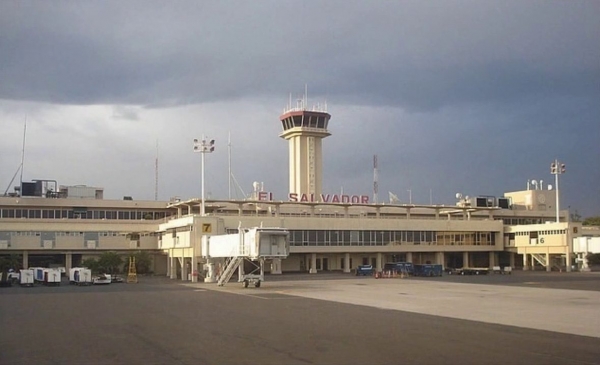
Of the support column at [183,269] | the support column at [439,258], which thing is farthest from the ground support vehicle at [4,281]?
the support column at [439,258]

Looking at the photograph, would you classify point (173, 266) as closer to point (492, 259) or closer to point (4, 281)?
point (4, 281)

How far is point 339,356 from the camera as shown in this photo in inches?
878

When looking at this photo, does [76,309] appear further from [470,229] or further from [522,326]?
[470,229]

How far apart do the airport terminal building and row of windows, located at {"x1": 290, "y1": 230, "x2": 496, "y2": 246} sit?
0.16 m

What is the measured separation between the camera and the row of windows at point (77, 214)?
11750 centimetres

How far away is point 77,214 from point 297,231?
4050cm

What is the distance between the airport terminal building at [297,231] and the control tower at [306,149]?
0.60 metres

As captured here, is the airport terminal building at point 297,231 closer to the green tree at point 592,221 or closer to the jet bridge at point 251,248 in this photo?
the jet bridge at point 251,248

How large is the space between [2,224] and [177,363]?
92.1 metres

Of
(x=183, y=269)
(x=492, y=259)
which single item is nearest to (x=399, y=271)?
(x=492, y=259)

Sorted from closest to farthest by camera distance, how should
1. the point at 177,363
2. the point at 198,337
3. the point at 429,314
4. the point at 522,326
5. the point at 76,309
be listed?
the point at 177,363, the point at 198,337, the point at 522,326, the point at 429,314, the point at 76,309

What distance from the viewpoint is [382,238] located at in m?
114

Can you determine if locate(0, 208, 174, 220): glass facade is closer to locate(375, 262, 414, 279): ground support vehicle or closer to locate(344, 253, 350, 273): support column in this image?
locate(344, 253, 350, 273): support column

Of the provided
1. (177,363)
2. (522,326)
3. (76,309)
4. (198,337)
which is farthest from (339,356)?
(76,309)
